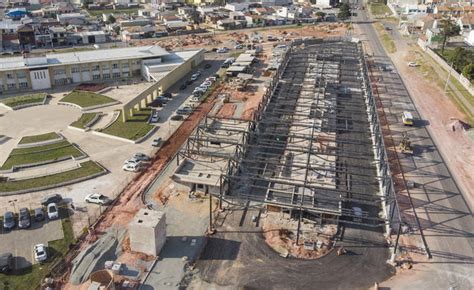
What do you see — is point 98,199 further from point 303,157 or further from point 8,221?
point 303,157

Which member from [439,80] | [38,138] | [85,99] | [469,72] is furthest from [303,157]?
[439,80]

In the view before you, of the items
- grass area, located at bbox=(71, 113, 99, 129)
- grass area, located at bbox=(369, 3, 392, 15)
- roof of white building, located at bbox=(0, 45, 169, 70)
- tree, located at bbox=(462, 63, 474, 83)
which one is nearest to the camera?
grass area, located at bbox=(71, 113, 99, 129)

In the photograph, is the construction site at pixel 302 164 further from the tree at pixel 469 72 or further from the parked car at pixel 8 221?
the tree at pixel 469 72

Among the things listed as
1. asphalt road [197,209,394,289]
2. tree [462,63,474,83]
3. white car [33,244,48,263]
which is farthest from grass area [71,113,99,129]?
tree [462,63,474,83]

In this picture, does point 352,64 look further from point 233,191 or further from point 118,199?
point 118,199

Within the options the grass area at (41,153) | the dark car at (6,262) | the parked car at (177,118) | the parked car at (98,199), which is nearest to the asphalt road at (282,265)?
the parked car at (98,199)

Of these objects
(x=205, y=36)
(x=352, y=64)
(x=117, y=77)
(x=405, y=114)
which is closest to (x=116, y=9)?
(x=205, y=36)

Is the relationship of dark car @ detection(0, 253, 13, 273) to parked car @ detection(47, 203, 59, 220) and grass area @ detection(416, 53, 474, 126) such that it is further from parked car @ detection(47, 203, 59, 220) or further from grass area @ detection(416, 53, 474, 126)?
grass area @ detection(416, 53, 474, 126)
